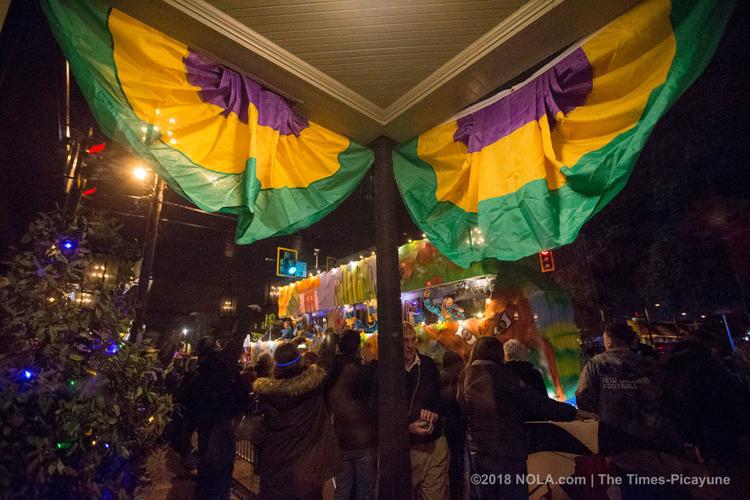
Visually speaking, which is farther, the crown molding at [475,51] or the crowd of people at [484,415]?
the crowd of people at [484,415]

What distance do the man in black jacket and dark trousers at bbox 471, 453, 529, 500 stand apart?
1.39ft

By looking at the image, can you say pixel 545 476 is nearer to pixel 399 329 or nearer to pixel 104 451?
pixel 399 329

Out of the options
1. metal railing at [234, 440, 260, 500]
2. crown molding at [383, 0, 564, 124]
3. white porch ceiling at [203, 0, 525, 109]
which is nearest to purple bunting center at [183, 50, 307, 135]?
white porch ceiling at [203, 0, 525, 109]

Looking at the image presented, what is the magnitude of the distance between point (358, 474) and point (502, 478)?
152 cm

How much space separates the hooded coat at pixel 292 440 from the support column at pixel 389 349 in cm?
116

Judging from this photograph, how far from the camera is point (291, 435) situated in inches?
135

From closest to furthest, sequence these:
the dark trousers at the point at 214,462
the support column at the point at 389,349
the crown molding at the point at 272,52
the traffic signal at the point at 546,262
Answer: the crown molding at the point at 272,52 < the support column at the point at 389,349 < the dark trousers at the point at 214,462 < the traffic signal at the point at 546,262

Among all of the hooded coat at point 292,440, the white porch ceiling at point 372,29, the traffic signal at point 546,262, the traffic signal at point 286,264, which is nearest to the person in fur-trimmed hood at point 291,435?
the hooded coat at point 292,440

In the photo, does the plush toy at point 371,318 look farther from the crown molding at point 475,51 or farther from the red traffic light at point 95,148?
the crown molding at point 475,51

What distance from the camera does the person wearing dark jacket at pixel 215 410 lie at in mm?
4250

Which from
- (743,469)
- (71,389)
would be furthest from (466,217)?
(743,469)

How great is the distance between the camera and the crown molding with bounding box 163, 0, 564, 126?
198cm

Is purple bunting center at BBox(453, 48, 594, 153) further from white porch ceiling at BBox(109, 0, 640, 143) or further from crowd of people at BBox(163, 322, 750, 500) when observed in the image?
crowd of people at BBox(163, 322, 750, 500)

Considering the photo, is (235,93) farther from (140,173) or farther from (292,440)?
(140,173)
